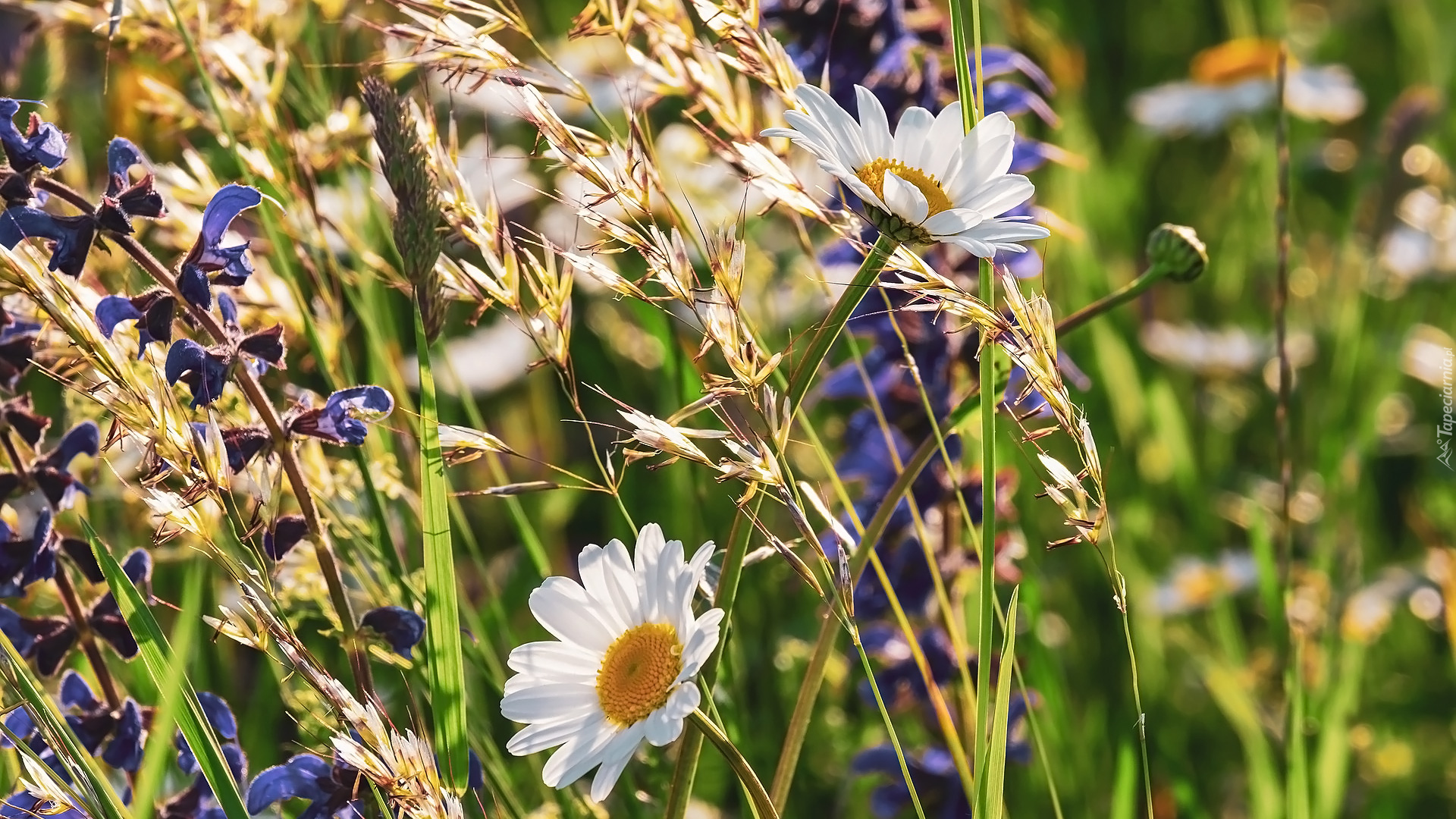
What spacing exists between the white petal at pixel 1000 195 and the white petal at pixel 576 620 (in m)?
0.25

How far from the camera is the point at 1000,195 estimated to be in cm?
57

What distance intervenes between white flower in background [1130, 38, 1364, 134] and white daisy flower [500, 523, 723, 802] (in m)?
1.85

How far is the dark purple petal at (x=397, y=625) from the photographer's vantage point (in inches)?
24.5

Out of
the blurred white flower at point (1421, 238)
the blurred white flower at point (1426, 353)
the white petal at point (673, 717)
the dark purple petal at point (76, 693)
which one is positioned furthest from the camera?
the blurred white flower at point (1421, 238)

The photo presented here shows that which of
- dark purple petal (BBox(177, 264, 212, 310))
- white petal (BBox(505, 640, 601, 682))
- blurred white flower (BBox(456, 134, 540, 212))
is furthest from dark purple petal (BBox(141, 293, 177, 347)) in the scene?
blurred white flower (BBox(456, 134, 540, 212))

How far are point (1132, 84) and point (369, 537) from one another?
2.15 m

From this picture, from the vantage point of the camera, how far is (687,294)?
0.51m

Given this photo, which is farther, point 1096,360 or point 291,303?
point 1096,360

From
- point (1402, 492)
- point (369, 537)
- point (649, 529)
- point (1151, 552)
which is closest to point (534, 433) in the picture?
point (1151, 552)

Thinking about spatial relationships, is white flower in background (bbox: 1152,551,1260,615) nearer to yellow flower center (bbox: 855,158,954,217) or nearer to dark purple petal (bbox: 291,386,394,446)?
yellow flower center (bbox: 855,158,954,217)

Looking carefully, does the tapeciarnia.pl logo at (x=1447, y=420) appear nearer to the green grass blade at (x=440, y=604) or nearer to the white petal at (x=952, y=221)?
the white petal at (x=952, y=221)

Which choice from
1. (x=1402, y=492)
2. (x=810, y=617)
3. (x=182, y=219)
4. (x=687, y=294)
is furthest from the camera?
(x=1402, y=492)

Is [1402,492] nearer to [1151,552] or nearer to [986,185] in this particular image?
[1151,552]

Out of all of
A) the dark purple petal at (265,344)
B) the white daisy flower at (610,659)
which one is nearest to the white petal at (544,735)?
the white daisy flower at (610,659)
